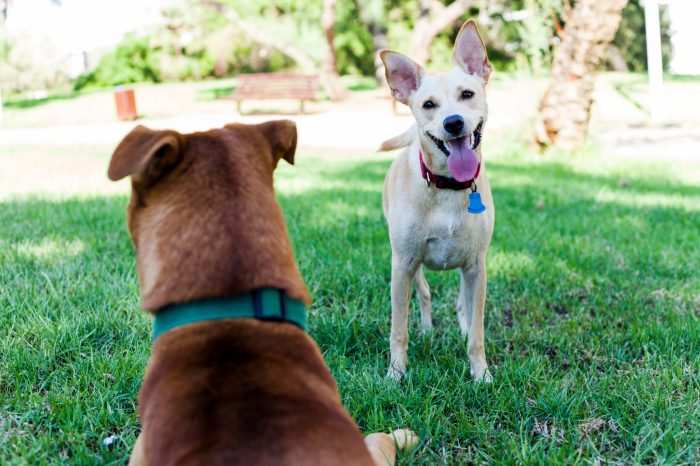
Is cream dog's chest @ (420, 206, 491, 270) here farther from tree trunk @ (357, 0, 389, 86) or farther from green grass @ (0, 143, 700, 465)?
tree trunk @ (357, 0, 389, 86)

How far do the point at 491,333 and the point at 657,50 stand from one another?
1077 cm

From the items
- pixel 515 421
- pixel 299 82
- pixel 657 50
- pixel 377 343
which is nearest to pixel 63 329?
pixel 377 343

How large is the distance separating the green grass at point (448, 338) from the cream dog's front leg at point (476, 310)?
79mm

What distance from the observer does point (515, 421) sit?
9.30 feet

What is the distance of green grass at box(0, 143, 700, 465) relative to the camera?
107 inches

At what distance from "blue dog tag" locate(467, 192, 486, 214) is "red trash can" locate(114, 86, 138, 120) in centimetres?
1602

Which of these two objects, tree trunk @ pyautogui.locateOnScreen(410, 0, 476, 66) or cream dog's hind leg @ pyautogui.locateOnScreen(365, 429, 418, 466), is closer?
cream dog's hind leg @ pyautogui.locateOnScreen(365, 429, 418, 466)

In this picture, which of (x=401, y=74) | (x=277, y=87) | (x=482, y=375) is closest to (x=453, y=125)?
(x=401, y=74)

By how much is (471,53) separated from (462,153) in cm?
82

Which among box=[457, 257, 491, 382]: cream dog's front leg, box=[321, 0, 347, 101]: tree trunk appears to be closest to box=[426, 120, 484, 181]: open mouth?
box=[457, 257, 491, 382]: cream dog's front leg

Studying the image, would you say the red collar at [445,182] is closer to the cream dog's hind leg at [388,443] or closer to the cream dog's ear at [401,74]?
the cream dog's ear at [401,74]

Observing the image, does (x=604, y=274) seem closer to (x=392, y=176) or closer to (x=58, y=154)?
(x=392, y=176)

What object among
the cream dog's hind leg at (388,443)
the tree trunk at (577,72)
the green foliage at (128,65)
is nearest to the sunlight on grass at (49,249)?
the cream dog's hind leg at (388,443)

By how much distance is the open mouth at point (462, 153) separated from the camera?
3381 mm
